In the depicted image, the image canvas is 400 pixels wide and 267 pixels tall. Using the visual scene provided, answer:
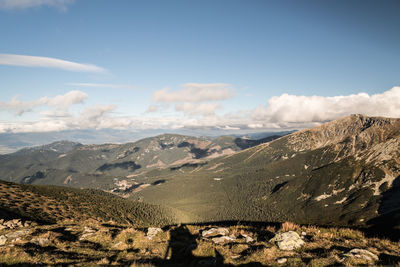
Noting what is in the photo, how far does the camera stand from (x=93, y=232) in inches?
1051

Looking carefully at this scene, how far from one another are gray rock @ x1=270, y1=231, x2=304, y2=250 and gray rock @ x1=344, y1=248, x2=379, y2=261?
394cm

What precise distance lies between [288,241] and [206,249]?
7503mm

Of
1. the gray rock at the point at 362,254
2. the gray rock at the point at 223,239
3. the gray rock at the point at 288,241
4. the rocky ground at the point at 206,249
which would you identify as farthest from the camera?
the gray rock at the point at 223,239

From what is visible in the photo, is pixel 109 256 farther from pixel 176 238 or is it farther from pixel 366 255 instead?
pixel 366 255

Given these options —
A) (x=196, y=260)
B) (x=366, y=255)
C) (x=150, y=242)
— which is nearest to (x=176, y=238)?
(x=150, y=242)

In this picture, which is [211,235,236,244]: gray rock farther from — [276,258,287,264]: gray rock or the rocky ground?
[276,258,287,264]: gray rock

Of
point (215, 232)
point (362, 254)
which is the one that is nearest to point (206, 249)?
point (215, 232)

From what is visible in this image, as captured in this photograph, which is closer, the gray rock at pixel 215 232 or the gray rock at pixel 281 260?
the gray rock at pixel 281 260

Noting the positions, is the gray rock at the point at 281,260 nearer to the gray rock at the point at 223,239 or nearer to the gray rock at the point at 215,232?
the gray rock at the point at 223,239

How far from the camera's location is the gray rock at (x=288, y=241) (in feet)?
58.8

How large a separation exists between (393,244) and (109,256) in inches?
995

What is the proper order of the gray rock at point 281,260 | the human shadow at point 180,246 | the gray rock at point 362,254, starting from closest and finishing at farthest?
the gray rock at point 362,254 < the gray rock at point 281,260 < the human shadow at point 180,246

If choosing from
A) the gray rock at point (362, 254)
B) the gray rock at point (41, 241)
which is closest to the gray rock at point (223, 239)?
the gray rock at point (362, 254)

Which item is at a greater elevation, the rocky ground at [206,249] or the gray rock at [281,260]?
the gray rock at [281,260]
